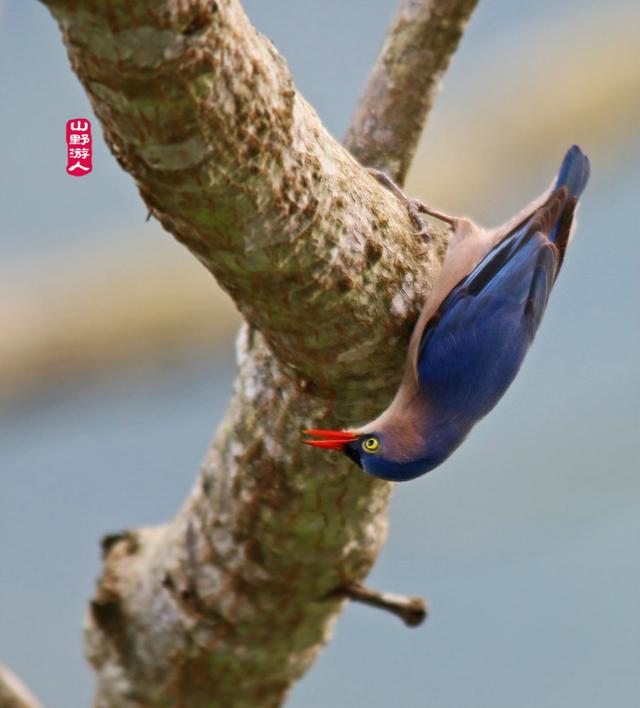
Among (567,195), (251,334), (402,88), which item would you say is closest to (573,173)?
(567,195)

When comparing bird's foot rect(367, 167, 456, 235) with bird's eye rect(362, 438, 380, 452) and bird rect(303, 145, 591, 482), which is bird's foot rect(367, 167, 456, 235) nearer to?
bird rect(303, 145, 591, 482)

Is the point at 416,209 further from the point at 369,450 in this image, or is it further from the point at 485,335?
the point at 369,450

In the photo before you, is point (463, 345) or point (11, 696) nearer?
point (463, 345)

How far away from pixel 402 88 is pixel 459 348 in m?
0.80

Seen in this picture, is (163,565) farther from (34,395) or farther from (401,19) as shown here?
(34,395)

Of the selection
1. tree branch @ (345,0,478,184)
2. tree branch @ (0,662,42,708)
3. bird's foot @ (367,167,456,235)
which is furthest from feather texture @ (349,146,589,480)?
tree branch @ (0,662,42,708)

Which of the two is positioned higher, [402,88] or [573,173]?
[402,88]

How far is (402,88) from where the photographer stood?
3.06m

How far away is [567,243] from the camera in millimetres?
3023

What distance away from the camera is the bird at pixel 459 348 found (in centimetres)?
260

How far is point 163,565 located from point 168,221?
1.52m

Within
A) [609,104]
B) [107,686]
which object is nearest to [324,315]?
[107,686]

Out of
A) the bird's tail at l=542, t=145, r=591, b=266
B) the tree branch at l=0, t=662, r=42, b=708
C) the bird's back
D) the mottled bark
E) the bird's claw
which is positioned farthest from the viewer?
the tree branch at l=0, t=662, r=42, b=708

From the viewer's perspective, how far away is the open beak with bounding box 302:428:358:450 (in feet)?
8.46
